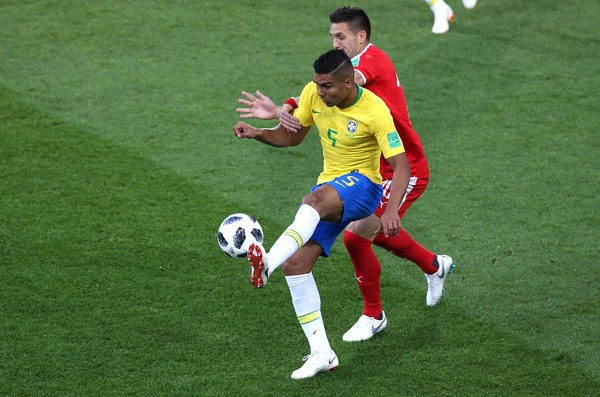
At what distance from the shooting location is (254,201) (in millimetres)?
7305

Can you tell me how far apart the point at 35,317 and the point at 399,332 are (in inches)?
90.9

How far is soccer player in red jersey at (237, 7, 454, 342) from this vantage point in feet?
17.8

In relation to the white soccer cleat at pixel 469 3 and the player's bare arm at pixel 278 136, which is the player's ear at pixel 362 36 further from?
the white soccer cleat at pixel 469 3

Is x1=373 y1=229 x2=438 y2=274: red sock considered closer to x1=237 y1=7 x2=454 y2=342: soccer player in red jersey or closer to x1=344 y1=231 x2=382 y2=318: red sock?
x1=237 y1=7 x2=454 y2=342: soccer player in red jersey

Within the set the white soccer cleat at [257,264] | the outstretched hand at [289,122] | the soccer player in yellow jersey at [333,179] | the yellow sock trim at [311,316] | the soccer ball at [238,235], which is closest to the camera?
the white soccer cleat at [257,264]

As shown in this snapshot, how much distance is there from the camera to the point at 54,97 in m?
9.07

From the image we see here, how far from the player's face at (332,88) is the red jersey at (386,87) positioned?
0.55 meters

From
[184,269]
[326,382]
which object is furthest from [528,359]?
[184,269]

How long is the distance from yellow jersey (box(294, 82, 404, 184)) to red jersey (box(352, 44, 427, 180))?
17.3 inches

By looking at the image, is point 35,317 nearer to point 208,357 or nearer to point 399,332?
point 208,357

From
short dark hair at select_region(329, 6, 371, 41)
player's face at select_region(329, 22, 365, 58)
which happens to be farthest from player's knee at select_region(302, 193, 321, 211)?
short dark hair at select_region(329, 6, 371, 41)

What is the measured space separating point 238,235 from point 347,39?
162 cm

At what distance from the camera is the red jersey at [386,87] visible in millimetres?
5457

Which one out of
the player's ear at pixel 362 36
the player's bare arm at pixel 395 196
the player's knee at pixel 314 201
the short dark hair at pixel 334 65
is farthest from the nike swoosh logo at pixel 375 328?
the player's ear at pixel 362 36
